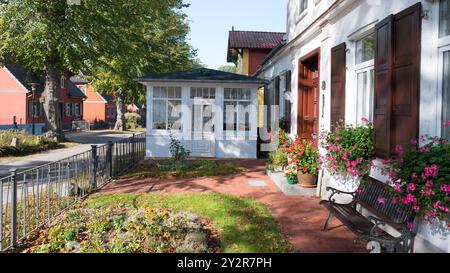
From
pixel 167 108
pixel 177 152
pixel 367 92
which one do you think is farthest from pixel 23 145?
pixel 367 92

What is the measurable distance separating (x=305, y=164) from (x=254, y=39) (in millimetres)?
19143

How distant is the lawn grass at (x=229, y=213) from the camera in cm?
551

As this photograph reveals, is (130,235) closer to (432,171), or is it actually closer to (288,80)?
(432,171)

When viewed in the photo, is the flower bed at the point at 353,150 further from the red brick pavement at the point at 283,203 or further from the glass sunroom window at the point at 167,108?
the glass sunroom window at the point at 167,108

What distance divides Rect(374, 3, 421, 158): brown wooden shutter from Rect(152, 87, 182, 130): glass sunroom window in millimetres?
10643

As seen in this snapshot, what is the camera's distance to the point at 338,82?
814 cm

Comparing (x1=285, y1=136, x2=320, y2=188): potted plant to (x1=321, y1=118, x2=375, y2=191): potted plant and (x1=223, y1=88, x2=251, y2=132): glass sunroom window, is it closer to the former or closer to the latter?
(x1=321, y1=118, x2=375, y2=191): potted plant

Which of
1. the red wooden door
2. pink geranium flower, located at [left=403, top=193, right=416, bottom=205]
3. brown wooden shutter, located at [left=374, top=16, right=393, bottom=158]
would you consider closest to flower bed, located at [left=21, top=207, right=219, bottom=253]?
pink geranium flower, located at [left=403, top=193, right=416, bottom=205]

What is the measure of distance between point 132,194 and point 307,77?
6.15 m

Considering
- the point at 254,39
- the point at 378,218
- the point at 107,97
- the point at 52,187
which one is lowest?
the point at 52,187

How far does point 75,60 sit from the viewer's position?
68.4ft

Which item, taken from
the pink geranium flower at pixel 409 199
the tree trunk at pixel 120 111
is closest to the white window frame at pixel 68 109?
the tree trunk at pixel 120 111

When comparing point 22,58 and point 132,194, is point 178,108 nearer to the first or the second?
point 132,194
